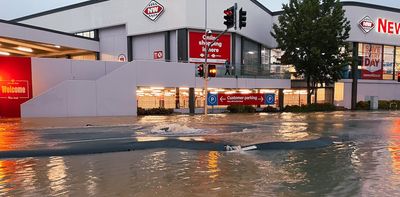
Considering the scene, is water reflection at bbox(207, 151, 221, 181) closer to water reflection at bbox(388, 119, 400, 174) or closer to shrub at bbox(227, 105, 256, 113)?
water reflection at bbox(388, 119, 400, 174)

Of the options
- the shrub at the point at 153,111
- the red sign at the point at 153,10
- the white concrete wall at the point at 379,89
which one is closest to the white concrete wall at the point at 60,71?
the shrub at the point at 153,111

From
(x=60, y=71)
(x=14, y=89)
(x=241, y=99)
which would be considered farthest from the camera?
(x=241, y=99)

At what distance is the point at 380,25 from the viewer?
43875 millimetres

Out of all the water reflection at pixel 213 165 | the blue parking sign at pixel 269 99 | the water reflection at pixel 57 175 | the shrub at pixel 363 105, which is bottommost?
the shrub at pixel 363 105

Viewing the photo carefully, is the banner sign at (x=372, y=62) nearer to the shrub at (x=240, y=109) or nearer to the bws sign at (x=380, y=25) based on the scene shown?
the bws sign at (x=380, y=25)

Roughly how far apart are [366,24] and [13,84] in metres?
39.2

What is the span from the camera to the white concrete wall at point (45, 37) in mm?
32469

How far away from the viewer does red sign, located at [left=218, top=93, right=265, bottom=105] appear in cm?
3269

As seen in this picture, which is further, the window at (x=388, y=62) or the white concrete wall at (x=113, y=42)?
the window at (x=388, y=62)

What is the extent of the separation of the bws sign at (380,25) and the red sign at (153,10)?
80.2ft

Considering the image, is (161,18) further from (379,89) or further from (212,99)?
(379,89)

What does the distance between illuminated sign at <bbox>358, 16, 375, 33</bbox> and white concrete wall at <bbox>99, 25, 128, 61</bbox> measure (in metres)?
28.6

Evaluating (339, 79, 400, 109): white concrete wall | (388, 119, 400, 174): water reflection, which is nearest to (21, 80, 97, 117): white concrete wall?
(388, 119, 400, 174): water reflection

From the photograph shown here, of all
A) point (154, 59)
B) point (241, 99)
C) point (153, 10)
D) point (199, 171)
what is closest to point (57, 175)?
point (199, 171)
